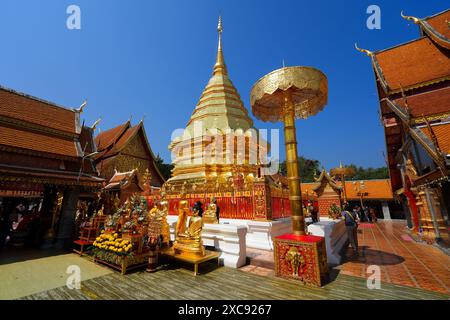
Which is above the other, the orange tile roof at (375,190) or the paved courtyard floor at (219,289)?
the orange tile roof at (375,190)

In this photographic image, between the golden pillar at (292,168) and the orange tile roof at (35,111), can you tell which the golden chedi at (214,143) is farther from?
the orange tile roof at (35,111)

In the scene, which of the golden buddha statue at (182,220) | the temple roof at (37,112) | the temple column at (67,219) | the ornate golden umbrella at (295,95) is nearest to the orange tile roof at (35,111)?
the temple roof at (37,112)

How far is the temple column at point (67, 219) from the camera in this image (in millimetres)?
7488

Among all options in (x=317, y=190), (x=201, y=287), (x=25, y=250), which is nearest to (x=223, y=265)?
(x=201, y=287)

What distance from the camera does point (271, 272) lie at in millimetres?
4305

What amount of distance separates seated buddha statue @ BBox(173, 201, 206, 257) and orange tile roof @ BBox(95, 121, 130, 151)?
15167 mm

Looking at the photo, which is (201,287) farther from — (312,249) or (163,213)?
(163,213)

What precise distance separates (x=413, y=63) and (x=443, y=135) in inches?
278

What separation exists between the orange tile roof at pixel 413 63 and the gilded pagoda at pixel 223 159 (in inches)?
297

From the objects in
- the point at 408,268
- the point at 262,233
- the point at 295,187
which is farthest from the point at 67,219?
the point at 408,268

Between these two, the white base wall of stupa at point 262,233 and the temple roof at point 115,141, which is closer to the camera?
the white base wall of stupa at point 262,233

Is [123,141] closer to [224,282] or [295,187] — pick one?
[224,282]

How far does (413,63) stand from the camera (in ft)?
36.8

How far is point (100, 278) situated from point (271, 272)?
133 inches
